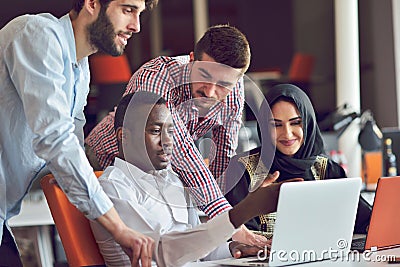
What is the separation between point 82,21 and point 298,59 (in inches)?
287

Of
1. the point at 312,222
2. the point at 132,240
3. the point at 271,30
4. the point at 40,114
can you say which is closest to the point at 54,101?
the point at 40,114

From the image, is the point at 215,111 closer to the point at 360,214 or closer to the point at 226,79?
the point at 226,79

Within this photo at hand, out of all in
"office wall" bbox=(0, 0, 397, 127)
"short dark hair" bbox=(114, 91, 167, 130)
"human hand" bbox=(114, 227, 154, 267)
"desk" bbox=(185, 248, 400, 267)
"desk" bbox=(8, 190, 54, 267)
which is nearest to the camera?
"human hand" bbox=(114, 227, 154, 267)

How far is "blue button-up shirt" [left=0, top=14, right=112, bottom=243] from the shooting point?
1897 millimetres

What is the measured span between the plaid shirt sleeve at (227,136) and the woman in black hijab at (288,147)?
43mm

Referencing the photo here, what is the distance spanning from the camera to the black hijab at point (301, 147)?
2.79 m

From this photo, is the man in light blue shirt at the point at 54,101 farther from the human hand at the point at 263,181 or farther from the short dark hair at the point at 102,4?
the human hand at the point at 263,181

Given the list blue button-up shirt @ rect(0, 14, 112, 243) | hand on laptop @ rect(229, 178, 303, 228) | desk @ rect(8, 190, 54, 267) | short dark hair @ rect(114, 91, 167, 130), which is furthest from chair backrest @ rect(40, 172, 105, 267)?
desk @ rect(8, 190, 54, 267)

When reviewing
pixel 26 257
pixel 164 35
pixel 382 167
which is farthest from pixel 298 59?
pixel 26 257

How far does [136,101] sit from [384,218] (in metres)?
0.82

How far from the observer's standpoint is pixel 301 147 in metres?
2.84

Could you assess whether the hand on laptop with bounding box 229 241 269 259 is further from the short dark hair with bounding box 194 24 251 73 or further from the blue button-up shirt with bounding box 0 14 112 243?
the short dark hair with bounding box 194 24 251 73

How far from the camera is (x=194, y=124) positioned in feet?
8.96

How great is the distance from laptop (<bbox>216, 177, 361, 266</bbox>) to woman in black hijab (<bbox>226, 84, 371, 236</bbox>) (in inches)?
27.0
